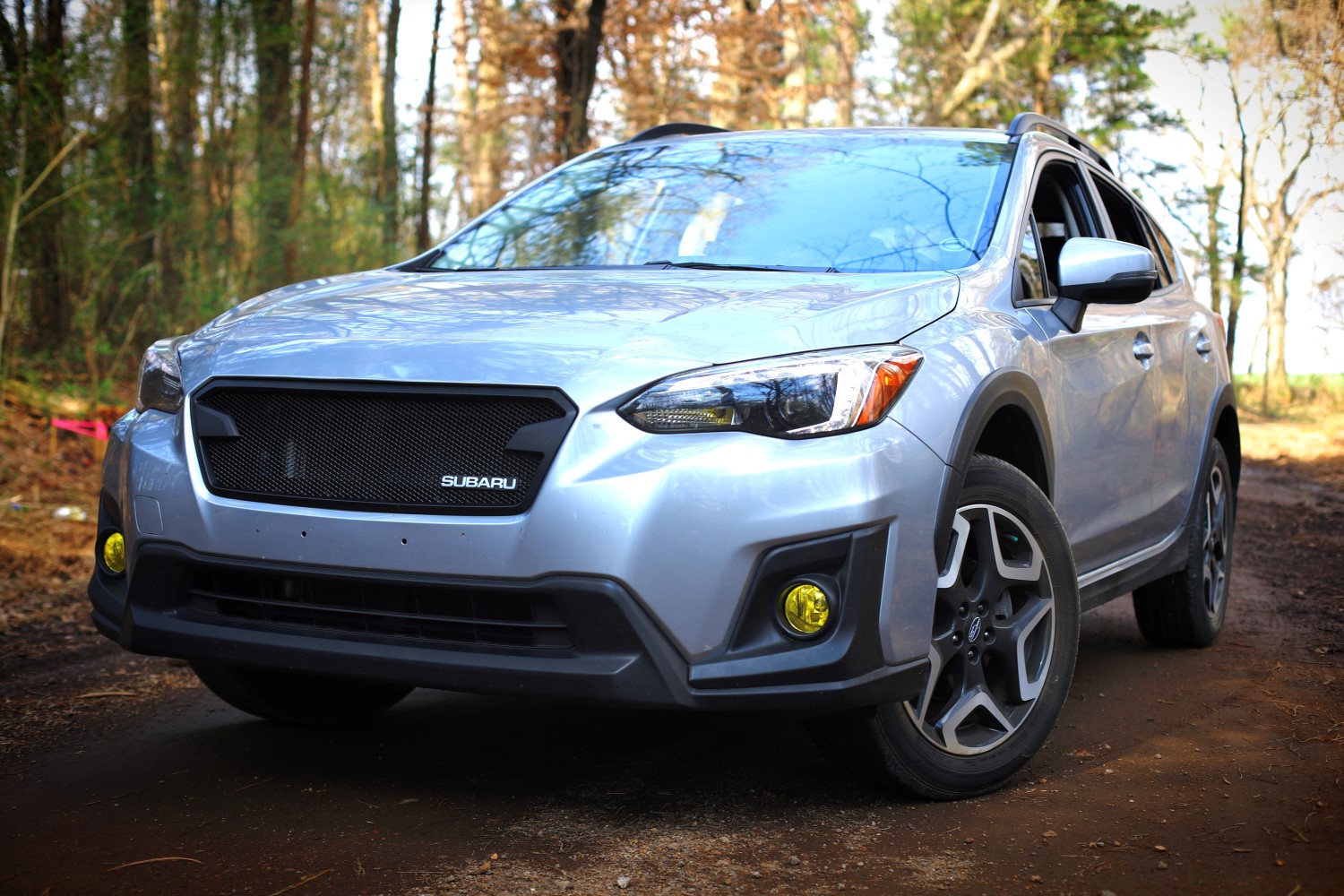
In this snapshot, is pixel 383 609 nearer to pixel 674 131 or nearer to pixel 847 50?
pixel 674 131

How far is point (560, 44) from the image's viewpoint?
45.5 feet

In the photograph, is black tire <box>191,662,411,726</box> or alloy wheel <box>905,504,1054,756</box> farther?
black tire <box>191,662,411,726</box>

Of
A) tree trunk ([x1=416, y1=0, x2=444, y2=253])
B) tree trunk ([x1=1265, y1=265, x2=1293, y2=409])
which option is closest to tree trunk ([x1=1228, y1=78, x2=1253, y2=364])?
tree trunk ([x1=1265, y1=265, x2=1293, y2=409])

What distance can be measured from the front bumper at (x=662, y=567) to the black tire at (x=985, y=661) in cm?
23

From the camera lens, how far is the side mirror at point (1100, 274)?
3789mm

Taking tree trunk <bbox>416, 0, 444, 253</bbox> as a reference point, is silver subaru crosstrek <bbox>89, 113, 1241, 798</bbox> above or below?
below

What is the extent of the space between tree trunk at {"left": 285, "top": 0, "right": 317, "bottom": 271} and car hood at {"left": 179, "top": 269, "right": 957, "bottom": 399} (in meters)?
9.14

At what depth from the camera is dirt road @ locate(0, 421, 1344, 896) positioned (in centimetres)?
277

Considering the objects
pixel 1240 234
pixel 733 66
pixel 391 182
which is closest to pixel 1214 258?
pixel 1240 234

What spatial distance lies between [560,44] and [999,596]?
38.1 feet

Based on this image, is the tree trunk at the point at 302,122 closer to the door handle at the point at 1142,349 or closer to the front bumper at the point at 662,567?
the door handle at the point at 1142,349

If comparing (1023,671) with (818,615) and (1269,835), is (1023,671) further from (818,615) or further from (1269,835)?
(818,615)

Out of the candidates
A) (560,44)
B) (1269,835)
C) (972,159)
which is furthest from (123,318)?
(1269,835)

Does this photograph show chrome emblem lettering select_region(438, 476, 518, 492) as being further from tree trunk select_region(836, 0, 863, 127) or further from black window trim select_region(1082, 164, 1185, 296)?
tree trunk select_region(836, 0, 863, 127)
